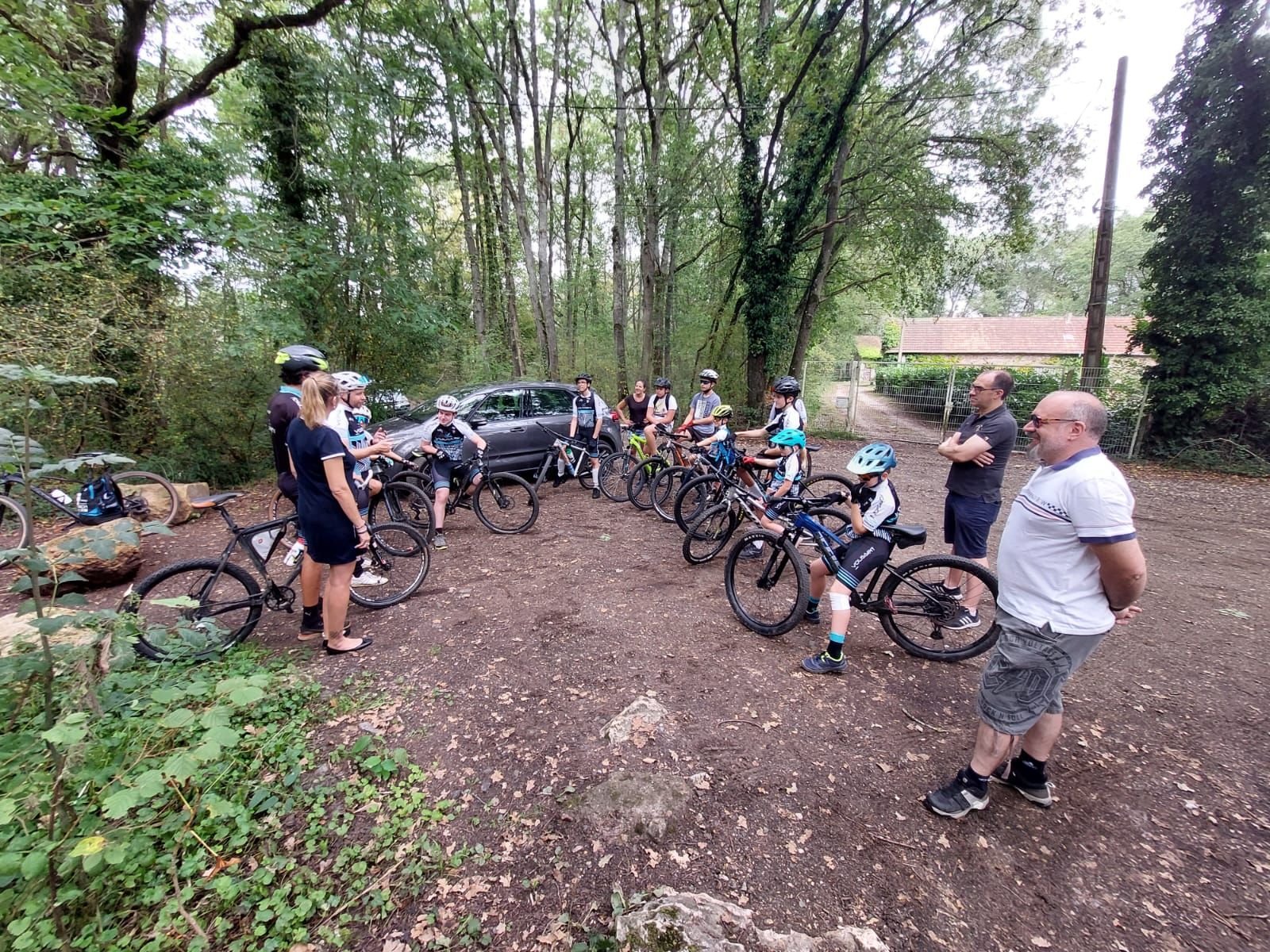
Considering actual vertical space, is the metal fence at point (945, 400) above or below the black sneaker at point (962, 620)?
above

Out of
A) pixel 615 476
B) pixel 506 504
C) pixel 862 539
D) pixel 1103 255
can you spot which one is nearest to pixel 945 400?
pixel 1103 255

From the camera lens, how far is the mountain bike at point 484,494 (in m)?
5.45

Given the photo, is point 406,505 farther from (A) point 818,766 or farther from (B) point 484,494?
(A) point 818,766

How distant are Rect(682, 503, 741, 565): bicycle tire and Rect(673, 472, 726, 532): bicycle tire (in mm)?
182

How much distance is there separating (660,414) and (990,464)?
4.46m

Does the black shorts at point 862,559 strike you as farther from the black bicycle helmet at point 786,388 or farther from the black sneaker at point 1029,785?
the black bicycle helmet at point 786,388

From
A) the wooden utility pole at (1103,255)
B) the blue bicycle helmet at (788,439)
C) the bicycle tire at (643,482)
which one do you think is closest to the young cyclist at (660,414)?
the bicycle tire at (643,482)

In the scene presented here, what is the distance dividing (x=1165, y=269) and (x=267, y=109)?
15.9 metres

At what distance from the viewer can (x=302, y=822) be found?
210cm

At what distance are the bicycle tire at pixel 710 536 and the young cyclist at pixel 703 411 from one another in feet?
4.69

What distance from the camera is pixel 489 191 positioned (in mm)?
14023

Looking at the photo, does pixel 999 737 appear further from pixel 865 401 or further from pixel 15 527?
pixel 865 401

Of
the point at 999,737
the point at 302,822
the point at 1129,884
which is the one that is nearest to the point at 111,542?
the point at 302,822

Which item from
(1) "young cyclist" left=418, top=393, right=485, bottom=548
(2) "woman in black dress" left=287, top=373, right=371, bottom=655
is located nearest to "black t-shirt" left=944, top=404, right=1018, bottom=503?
(2) "woman in black dress" left=287, top=373, right=371, bottom=655
